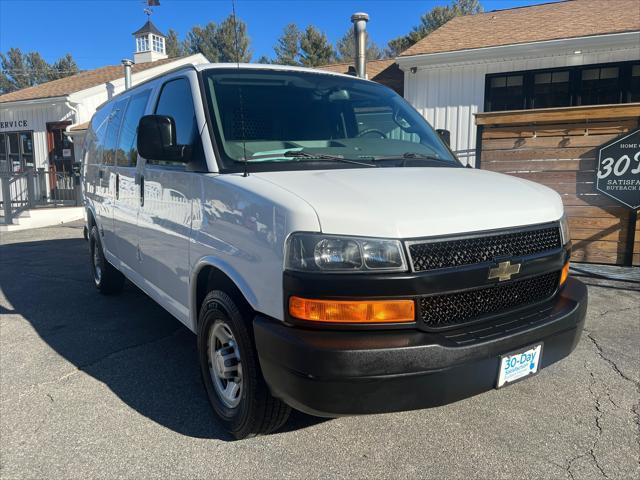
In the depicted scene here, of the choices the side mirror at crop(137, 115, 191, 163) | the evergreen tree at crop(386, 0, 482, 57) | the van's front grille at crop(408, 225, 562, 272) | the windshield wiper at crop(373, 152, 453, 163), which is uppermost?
the evergreen tree at crop(386, 0, 482, 57)

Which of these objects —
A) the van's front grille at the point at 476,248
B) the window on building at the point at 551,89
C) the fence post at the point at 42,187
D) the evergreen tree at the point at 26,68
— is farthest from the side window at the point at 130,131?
the evergreen tree at the point at 26,68

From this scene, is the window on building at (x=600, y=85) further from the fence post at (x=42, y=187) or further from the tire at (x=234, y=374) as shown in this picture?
the fence post at (x=42, y=187)

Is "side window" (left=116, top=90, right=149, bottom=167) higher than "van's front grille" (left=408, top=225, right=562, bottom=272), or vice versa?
"side window" (left=116, top=90, right=149, bottom=167)

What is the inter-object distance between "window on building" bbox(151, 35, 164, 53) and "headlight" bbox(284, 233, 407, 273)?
2270cm

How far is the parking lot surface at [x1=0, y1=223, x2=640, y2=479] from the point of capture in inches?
101

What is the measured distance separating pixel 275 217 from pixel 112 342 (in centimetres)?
278

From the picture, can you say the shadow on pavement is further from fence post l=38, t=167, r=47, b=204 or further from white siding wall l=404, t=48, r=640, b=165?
white siding wall l=404, t=48, r=640, b=165

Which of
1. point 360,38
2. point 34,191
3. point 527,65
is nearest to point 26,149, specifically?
point 34,191

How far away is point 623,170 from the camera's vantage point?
20.8 feet

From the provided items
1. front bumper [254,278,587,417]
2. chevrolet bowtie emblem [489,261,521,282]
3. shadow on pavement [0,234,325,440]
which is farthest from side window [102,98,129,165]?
chevrolet bowtie emblem [489,261,521,282]

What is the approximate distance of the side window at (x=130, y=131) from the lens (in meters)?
4.12

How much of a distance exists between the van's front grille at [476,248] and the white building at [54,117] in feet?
54.3

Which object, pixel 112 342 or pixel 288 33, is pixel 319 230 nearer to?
pixel 112 342

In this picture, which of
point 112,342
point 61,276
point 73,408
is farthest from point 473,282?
point 61,276
